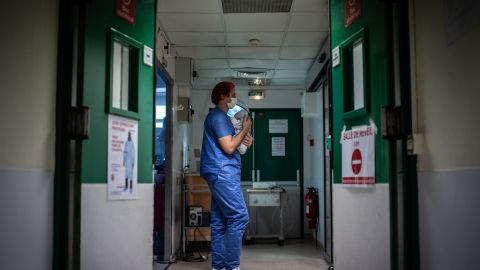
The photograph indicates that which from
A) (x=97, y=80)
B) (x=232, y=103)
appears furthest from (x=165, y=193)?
(x=97, y=80)

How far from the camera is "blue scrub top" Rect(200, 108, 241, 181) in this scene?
3107mm

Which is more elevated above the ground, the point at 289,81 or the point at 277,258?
the point at 289,81

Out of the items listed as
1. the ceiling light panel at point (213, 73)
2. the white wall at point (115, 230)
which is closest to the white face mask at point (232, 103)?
the white wall at point (115, 230)

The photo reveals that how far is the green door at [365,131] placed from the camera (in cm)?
186

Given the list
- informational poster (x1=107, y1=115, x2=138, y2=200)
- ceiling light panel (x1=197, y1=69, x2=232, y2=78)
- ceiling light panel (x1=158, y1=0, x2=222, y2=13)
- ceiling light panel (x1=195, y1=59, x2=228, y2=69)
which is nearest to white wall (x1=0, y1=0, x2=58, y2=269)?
informational poster (x1=107, y1=115, x2=138, y2=200)

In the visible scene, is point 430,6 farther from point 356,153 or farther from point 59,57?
point 59,57

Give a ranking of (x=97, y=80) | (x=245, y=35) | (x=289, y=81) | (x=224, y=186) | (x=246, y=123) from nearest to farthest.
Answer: (x=97, y=80), (x=224, y=186), (x=246, y=123), (x=245, y=35), (x=289, y=81)

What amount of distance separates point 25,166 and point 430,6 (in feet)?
5.52

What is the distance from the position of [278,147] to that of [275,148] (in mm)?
51

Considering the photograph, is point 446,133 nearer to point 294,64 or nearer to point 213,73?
point 294,64

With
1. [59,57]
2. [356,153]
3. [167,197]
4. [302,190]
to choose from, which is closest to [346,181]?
[356,153]

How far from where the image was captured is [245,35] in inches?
178

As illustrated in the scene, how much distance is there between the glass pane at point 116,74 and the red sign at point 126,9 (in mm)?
142

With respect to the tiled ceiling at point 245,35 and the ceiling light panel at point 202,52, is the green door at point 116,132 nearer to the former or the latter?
the tiled ceiling at point 245,35
